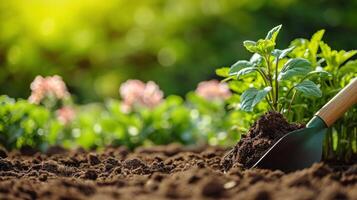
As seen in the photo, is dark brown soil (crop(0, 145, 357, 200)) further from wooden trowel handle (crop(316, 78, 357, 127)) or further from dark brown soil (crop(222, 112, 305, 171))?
wooden trowel handle (crop(316, 78, 357, 127))

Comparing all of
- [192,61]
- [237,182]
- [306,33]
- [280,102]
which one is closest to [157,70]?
[192,61]

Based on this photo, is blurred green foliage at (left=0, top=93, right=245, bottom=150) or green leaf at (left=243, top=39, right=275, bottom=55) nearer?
green leaf at (left=243, top=39, right=275, bottom=55)

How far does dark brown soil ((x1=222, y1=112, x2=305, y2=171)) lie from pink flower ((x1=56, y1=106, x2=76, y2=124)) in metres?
2.52

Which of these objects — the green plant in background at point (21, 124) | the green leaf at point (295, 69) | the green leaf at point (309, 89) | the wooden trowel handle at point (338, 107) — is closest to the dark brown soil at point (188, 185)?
the wooden trowel handle at point (338, 107)

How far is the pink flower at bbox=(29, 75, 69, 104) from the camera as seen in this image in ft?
16.5

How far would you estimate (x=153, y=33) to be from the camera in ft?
29.5

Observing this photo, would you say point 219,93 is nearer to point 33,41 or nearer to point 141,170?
point 141,170

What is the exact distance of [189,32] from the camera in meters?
9.09

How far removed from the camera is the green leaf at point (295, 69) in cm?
295

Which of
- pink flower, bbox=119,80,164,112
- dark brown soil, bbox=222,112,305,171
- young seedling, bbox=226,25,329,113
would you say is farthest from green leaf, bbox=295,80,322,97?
pink flower, bbox=119,80,164,112

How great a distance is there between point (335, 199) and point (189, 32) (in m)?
7.12

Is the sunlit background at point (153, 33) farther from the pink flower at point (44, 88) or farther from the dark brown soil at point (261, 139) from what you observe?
the dark brown soil at point (261, 139)

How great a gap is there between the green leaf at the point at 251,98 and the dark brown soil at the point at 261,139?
114mm

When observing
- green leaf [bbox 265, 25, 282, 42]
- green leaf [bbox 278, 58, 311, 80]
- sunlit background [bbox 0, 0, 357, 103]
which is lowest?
green leaf [bbox 278, 58, 311, 80]
